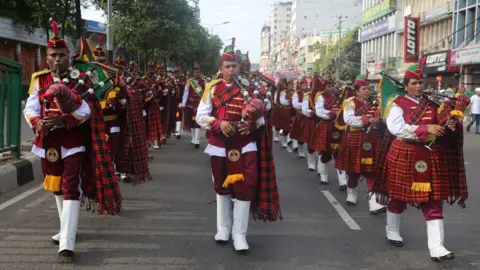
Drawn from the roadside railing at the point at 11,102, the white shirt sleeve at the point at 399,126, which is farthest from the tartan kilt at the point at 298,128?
the white shirt sleeve at the point at 399,126

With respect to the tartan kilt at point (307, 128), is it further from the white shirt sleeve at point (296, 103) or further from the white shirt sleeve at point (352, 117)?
the white shirt sleeve at point (352, 117)

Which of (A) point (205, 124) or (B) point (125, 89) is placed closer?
(A) point (205, 124)

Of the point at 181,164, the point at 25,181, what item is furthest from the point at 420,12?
the point at 25,181

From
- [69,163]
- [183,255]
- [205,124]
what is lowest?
[183,255]

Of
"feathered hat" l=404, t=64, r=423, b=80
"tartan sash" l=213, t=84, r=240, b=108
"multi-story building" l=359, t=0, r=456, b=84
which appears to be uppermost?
"multi-story building" l=359, t=0, r=456, b=84

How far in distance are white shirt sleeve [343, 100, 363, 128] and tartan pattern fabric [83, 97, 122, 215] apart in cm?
328

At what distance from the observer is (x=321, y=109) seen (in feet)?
28.7

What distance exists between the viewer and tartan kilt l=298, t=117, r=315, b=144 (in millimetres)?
10134

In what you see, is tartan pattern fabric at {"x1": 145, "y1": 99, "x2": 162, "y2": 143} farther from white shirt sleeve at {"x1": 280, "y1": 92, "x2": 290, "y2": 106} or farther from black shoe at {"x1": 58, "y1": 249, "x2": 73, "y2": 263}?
black shoe at {"x1": 58, "y1": 249, "x2": 73, "y2": 263}

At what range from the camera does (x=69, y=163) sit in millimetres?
4691

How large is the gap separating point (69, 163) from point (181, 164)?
596 cm

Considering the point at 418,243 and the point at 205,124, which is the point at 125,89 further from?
the point at 418,243

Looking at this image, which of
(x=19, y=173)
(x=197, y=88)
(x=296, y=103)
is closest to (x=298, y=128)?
(x=296, y=103)

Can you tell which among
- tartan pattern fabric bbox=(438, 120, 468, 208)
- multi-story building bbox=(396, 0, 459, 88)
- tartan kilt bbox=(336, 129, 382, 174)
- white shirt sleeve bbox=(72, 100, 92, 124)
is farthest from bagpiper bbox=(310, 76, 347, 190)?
multi-story building bbox=(396, 0, 459, 88)
